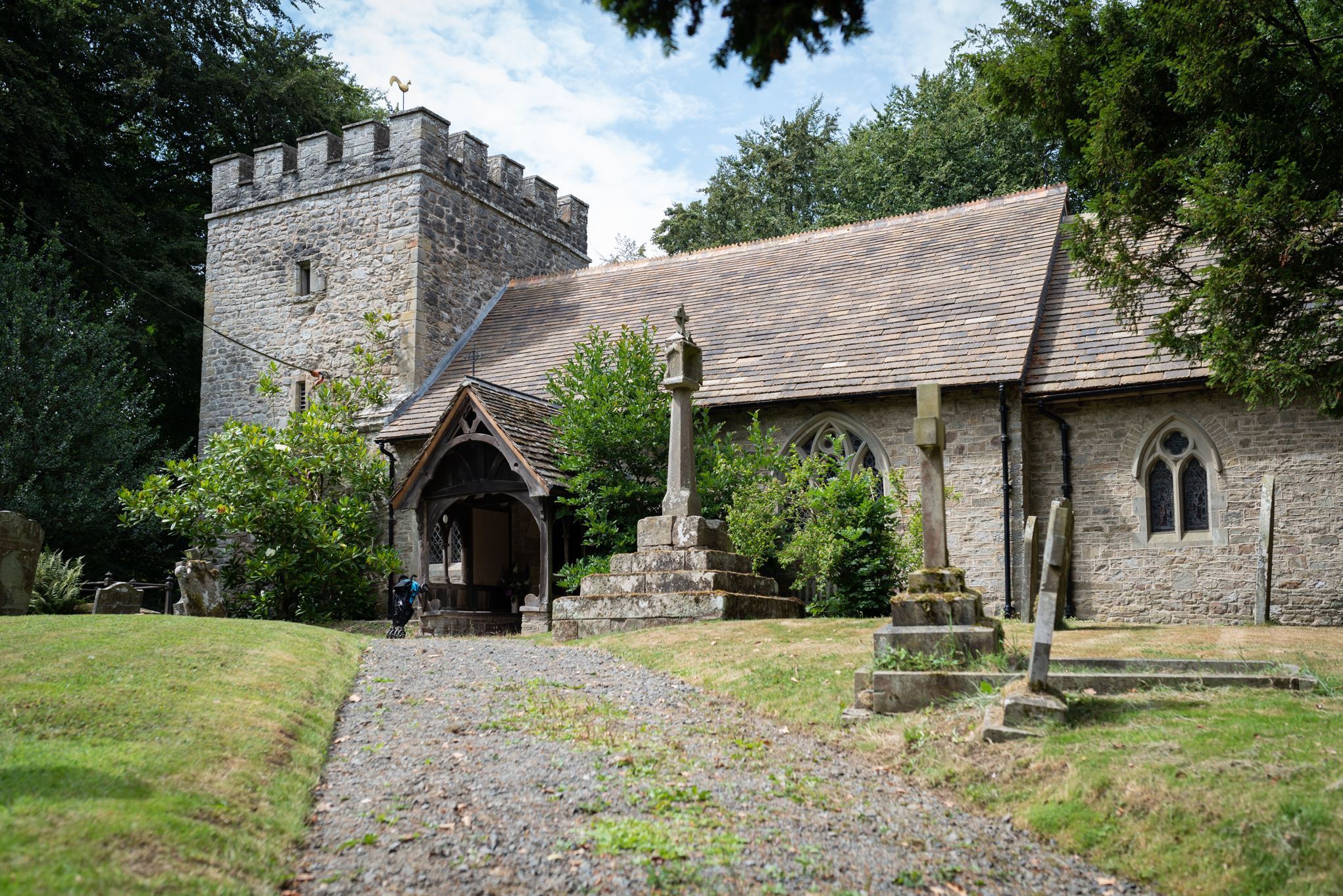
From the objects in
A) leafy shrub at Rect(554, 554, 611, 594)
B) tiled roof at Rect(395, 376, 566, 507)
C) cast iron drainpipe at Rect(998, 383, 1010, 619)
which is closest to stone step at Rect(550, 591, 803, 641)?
leafy shrub at Rect(554, 554, 611, 594)

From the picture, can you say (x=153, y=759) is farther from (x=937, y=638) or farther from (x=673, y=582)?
(x=673, y=582)

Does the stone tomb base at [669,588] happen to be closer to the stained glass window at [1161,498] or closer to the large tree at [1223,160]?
the large tree at [1223,160]

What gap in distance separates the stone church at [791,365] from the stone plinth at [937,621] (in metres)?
6.60

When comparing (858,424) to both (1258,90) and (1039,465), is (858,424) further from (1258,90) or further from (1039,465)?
(1258,90)

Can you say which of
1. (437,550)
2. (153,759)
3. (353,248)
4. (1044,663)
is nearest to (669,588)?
(1044,663)

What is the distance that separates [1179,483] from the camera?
13.9 metres

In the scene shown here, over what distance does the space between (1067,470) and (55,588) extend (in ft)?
50.7

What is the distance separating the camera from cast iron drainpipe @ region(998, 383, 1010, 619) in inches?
558

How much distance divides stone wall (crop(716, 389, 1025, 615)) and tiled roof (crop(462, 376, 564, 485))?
5.35m

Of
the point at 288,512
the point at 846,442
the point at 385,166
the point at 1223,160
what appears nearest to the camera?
the point at 1223,160

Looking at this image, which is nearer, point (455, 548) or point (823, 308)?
point (823, 308)

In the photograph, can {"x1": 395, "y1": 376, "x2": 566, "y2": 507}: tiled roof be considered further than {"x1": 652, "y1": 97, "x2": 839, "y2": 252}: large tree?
No

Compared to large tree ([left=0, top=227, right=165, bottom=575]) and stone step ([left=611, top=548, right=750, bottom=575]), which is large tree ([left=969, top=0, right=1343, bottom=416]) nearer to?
stone step ([left=611, top=548, right=750, bottom=575])

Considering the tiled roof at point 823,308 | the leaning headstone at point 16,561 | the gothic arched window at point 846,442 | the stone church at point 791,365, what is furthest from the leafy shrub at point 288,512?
the gothic arched window at point 846,442
